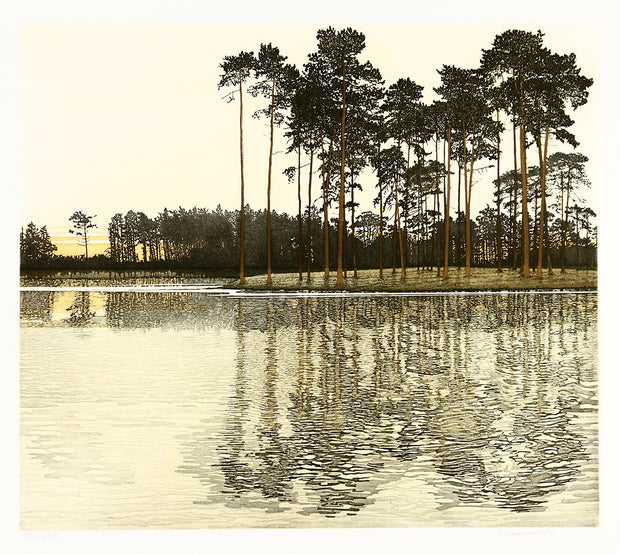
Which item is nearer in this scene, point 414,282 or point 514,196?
point 514,196

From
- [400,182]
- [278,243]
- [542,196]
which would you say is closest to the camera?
[542,196]

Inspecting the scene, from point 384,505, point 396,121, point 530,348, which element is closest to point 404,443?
point 384,505

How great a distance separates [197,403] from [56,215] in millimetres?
3431

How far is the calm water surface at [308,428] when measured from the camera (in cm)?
505

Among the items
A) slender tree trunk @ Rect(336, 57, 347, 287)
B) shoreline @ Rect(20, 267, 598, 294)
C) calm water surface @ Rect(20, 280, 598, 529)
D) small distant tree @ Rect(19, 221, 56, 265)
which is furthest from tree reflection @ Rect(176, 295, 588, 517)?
slender tree trunk @ Rect(336, 57, 347, 287)

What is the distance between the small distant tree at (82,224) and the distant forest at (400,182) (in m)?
0.04

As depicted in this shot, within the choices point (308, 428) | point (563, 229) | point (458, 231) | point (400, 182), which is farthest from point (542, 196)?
point (308, 428)

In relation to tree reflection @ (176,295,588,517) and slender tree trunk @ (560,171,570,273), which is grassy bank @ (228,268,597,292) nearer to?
slender tree trunk @ (560,171,570,273)

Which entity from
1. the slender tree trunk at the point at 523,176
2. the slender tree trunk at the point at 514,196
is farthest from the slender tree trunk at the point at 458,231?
the slender tree trunk at the point at 523,176

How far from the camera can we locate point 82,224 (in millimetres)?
9992

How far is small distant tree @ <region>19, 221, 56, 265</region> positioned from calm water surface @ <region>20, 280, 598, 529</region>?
459 millimetres

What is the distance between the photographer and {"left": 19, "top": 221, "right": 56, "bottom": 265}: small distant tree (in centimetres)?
884

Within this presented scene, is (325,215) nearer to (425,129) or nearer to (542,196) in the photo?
(425,129)

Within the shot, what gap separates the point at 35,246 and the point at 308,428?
4.81 m
